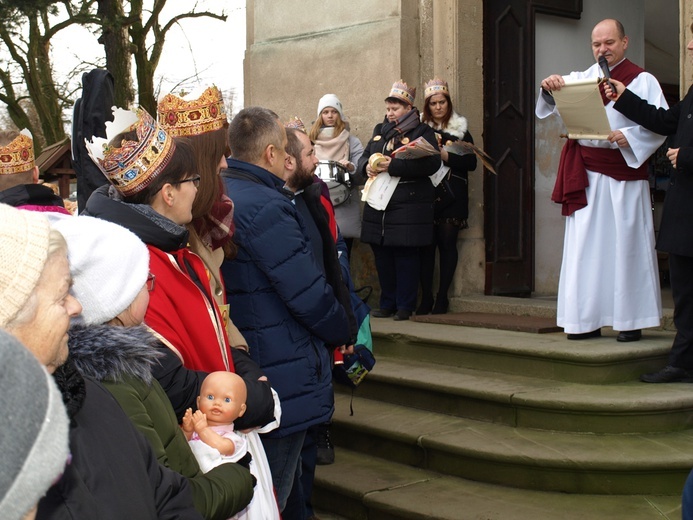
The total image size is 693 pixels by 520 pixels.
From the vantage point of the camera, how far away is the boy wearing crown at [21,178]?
4847 millimetres

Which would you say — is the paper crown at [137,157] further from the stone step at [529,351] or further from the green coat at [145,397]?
the stone step at [529,351]

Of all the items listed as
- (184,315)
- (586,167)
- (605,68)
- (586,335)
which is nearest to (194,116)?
(184,315)

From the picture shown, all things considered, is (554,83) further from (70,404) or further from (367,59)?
(70,404)

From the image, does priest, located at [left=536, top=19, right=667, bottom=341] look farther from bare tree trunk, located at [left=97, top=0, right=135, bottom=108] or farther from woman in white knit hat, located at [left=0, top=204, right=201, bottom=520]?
bare tree trunk, located at [left=97, top=0, right=135, bottom=108]

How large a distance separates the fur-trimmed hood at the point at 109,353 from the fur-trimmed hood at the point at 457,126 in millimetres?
5248

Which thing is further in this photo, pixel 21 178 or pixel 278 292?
pixel 21 178

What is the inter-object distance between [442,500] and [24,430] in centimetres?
396

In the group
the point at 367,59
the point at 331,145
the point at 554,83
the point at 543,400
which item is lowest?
the point at 543,400

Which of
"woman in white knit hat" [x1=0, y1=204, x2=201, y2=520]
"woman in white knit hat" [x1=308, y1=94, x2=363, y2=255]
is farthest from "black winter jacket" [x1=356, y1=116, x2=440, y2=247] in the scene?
"woman in white knit hat" [x1=0, y1=204, x2=201, y2=520]

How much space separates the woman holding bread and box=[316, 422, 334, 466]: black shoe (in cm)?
192

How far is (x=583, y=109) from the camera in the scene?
5766mm

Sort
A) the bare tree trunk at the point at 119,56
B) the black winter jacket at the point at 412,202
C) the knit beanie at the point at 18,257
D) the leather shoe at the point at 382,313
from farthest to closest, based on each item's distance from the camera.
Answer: the bare tree trunk at the point at 119,56
the leather shoe at the point at 382,313
the black winter jacket at the point at 412,202
the knit beanie at the point at 18,257

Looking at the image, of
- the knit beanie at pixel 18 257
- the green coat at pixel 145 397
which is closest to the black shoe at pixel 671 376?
the green coat at pixel 145 397

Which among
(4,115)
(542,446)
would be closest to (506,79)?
(542,446)
